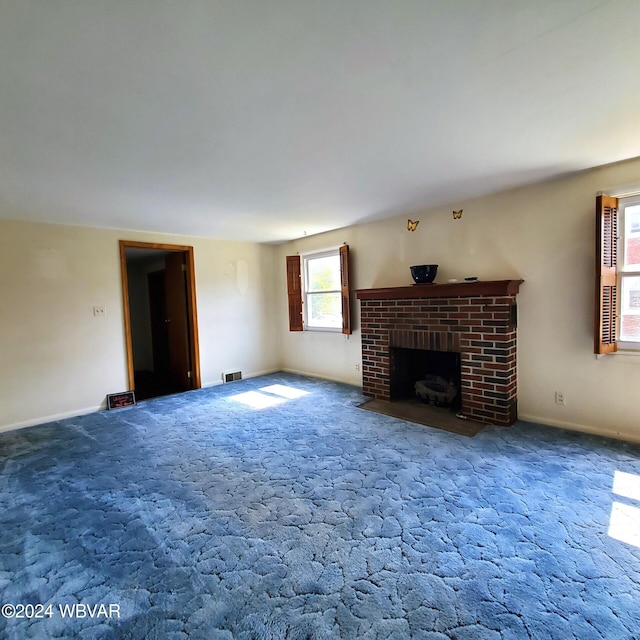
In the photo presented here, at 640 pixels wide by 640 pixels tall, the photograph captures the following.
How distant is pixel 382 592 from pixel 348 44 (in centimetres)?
232

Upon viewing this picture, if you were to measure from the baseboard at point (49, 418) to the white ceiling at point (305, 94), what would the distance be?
7.86ft

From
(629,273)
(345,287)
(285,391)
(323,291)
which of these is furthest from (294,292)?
(629,273)

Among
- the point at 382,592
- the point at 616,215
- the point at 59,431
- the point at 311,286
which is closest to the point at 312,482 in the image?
the point at 382,592

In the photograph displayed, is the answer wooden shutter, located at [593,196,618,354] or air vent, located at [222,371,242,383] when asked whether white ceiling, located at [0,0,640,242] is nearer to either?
wooden shutter, located at [593,196,618,354]

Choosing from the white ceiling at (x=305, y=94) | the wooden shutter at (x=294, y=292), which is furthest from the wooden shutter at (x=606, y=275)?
the wooden shutter at (x=294, y=292)

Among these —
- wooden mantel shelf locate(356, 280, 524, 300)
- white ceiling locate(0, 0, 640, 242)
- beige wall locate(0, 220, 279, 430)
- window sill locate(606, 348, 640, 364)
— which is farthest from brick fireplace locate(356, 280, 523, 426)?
beige wall locate(0, 220, 279, 430)

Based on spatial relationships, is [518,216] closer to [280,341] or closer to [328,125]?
[328,125]

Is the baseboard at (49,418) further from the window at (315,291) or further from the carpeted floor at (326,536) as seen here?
the window at (315,291)

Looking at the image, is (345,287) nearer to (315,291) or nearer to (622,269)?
(315,291)

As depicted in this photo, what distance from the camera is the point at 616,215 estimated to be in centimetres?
288

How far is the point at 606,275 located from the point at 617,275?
20 cm

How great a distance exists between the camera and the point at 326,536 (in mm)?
1879

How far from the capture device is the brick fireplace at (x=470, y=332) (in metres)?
3.31

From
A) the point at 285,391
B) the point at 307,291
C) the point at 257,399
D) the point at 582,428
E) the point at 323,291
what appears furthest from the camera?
the point at 307,291
